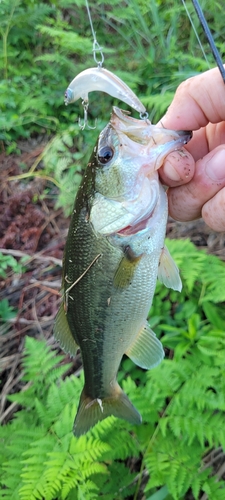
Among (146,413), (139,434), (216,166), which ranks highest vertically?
(216,166)

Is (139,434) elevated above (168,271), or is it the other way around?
(168,271)

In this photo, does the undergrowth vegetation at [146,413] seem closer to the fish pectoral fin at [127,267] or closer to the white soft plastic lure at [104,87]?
the fish pectoral fin at [127,267]

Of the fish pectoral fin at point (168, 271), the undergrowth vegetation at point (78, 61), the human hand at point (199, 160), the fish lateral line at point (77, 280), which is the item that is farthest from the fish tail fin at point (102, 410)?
the undergrowth vegetation at point (78, 61)

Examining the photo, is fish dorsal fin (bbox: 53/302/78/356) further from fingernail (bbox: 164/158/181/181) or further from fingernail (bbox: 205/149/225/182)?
fingernail (bbox: 205/149/225/182)

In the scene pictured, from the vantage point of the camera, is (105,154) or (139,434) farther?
(139,434)

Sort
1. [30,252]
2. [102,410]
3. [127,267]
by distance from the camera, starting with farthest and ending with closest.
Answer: [30,252] → [102,410] → [127,267]

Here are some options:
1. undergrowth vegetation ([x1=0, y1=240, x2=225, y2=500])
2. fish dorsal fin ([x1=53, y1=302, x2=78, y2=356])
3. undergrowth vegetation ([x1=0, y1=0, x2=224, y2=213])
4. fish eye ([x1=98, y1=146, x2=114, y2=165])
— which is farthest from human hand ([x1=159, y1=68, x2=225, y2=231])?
undergrowth vegetation ([x1=0, y1=0, x2=224, y2=213])

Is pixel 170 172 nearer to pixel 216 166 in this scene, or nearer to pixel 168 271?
pixel 216 166

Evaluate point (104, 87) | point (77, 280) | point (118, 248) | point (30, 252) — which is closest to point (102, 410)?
point (77, 280)

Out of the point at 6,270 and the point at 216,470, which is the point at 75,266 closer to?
the point at 216,470
